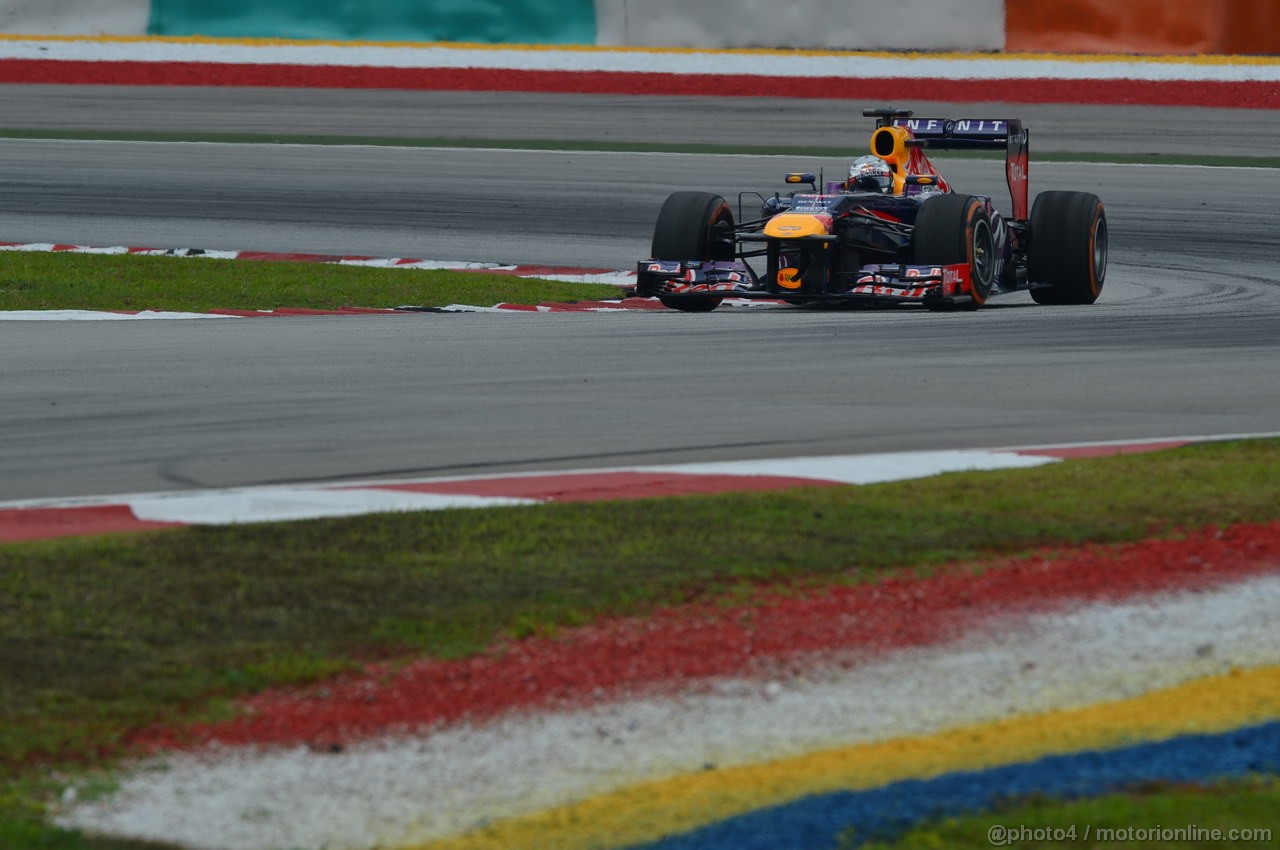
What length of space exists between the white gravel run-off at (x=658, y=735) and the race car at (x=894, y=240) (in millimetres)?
8125

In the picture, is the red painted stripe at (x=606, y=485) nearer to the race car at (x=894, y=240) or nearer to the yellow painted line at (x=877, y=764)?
the yellow painted line at (x=877, y=764)

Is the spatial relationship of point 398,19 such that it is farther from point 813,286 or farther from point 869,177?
point 813,286

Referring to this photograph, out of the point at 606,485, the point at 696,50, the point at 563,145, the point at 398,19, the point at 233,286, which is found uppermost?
the point at 398,19

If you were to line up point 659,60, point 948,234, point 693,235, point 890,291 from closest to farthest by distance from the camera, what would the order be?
point 890,291 → point 948,234 → point 693,235 → point 659,60

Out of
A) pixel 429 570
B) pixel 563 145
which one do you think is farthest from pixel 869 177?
pixel 563 145

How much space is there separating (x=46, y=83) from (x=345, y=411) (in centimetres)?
1911

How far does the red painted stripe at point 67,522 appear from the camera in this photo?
6164 mm

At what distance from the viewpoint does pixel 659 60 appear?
2516 cm

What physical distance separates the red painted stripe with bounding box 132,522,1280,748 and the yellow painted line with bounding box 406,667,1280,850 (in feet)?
1.72

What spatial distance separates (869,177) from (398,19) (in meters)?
12.6

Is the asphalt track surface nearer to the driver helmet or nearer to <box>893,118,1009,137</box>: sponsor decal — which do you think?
the driver helmet

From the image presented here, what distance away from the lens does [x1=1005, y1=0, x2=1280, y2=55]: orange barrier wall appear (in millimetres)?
23500

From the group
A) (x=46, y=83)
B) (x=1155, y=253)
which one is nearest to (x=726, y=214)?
(x=1155, y=253)

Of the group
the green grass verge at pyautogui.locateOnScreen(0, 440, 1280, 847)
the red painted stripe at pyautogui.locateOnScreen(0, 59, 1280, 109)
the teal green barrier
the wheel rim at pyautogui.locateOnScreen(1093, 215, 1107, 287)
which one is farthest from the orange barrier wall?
the green grass verge at pyautogui.locateOnScreen(0, 440, 1280, 847)
